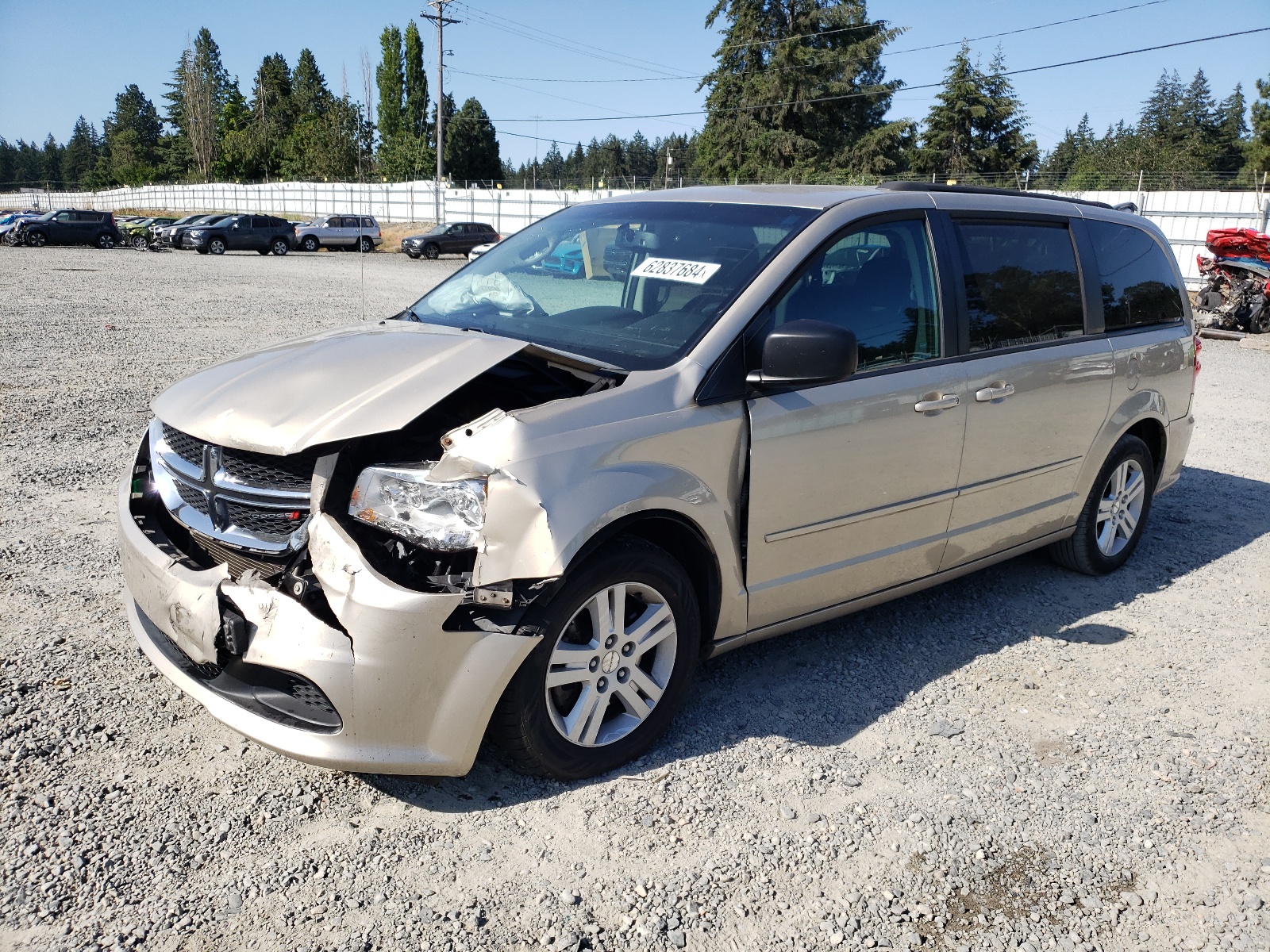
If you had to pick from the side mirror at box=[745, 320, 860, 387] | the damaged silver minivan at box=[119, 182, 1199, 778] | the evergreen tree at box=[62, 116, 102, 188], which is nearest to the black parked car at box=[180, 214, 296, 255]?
the damaged silver minivan at box=[119, 182, 1199, 778]

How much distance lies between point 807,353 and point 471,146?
90.1 meters

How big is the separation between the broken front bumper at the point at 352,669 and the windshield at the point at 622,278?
111cm

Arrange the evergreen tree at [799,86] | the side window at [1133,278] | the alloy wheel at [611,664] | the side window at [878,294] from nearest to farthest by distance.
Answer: the alloy wheel at [611,664] < the side window at [878,294] < the side window at [1133,278] < the evergreen tree at [799,86]

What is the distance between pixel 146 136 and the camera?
127562 mm

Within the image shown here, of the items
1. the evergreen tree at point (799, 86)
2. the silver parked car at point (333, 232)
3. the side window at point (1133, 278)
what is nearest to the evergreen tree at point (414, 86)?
the evergreen tree at point (799, 86)

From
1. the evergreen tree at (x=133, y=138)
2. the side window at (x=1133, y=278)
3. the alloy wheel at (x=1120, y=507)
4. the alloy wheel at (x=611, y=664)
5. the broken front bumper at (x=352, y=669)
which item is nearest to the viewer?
the broken front bumper at (x=352, y=669)

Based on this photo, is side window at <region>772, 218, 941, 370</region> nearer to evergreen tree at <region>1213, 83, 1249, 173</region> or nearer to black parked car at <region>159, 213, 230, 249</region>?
black parked car at <region>159, 213, 230, 249</region>

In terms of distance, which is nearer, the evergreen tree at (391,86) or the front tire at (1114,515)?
the front tire at (1114,515)

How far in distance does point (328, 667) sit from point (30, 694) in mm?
1554

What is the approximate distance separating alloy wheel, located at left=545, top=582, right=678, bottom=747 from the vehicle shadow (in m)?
0.19

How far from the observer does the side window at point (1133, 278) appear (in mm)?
4863

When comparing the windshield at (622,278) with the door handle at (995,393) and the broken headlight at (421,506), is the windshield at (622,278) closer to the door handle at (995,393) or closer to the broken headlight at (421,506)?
the broken headlight at (421,506)

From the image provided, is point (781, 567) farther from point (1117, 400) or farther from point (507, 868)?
point (1117, 400)

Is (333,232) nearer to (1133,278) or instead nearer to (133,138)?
(1133,278)
